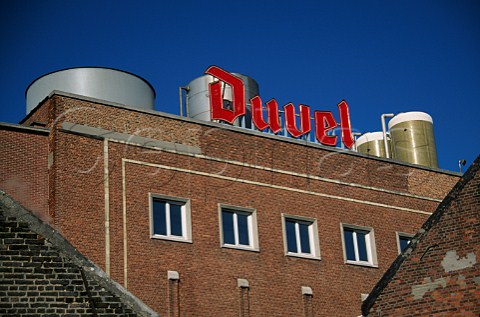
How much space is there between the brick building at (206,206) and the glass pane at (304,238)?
50mm

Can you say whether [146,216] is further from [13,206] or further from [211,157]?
[13,206]

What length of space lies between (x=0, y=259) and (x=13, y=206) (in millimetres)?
981

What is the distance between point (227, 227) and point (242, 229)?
27.9 inches

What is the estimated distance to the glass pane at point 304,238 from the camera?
3522 centimetres

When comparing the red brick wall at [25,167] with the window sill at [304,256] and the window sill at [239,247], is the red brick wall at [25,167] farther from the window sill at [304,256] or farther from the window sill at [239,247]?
the window sill at [304,256]

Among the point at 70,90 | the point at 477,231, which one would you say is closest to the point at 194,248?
the point at 70,90

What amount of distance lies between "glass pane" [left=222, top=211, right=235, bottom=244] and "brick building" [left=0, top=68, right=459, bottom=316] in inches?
1.8

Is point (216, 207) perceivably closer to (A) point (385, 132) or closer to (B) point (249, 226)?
(B) point (249, 226)

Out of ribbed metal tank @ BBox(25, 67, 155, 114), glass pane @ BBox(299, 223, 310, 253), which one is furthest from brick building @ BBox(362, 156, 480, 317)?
ribbed metal tank @ BBox(25, 67, 155, 114)

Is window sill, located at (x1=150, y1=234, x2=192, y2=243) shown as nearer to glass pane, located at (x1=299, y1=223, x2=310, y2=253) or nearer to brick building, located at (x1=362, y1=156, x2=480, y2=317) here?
glass pane, located at (x1=299, y1=223, x2=310, y2=253)

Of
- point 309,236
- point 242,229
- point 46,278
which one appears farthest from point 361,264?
point 46,278

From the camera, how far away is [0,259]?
16406 millimetres

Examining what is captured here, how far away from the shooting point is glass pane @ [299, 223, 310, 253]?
3522cm

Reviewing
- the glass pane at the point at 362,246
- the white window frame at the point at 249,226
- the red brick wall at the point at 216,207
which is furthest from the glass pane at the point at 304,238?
the glass pane at the point at 362,246
